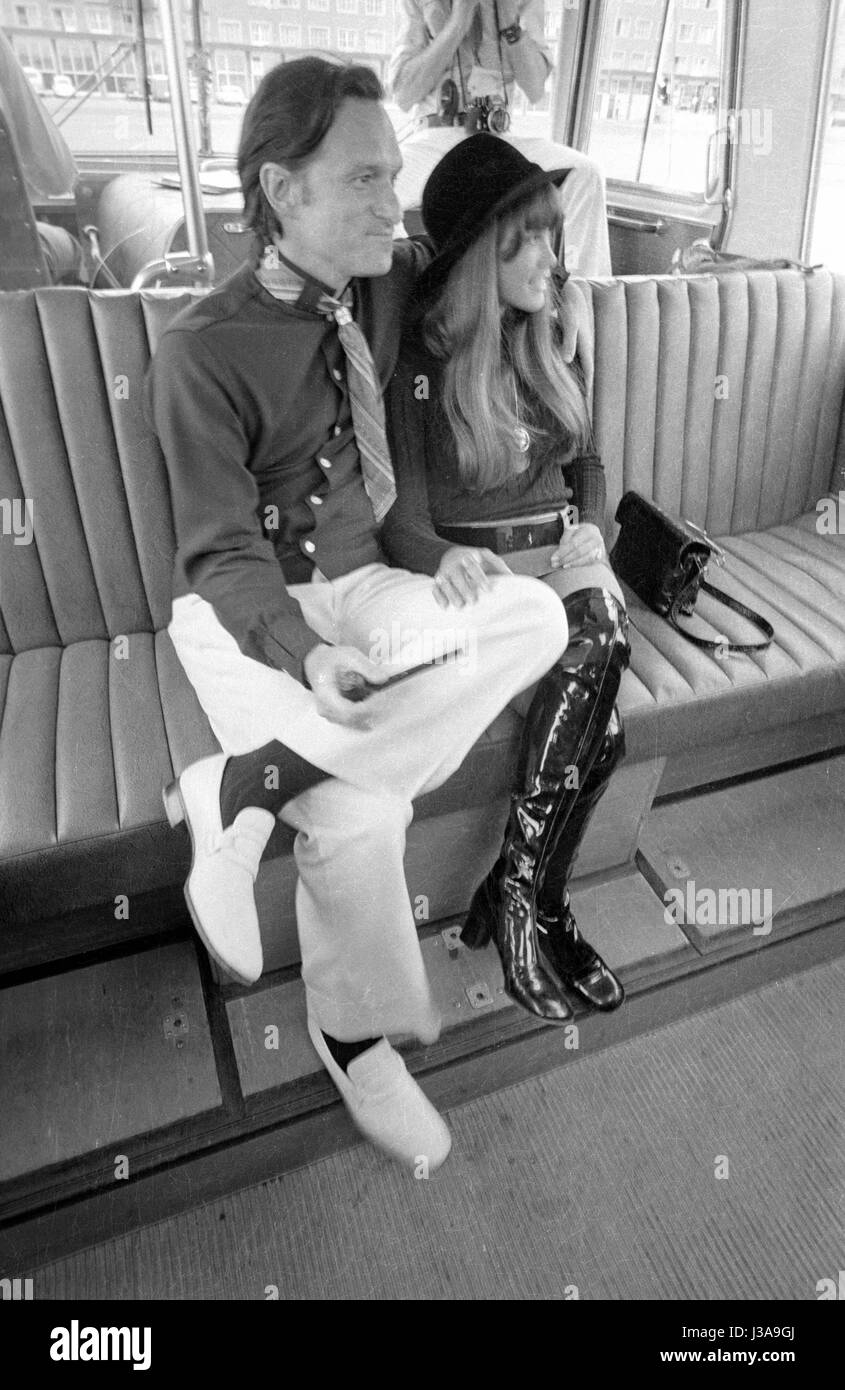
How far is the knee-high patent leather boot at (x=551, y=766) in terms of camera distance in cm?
132

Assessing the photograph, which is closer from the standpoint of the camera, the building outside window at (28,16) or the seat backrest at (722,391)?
the seat backrest at (722,391)

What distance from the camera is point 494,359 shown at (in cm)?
143

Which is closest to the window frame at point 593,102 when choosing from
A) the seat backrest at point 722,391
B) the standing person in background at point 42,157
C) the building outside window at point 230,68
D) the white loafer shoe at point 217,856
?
the seat backrest at point 722,391

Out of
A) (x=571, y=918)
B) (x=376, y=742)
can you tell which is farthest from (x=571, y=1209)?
(x=376, y=742)

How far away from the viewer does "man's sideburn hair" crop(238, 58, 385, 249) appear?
3.85 feet

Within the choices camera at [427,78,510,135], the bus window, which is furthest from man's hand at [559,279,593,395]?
camera at [427,78,510,135]

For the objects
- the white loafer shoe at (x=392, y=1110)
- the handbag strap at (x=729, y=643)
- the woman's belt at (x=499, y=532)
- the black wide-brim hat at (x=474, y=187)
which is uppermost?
the black wide-brim hat at (x=474, y=187)

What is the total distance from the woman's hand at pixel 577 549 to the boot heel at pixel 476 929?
68 cm

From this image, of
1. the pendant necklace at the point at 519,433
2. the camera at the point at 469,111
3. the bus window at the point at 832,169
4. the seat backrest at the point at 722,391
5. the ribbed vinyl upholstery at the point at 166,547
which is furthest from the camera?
the camera at the point at 469,111

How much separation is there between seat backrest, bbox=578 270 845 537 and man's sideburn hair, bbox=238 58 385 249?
80cm

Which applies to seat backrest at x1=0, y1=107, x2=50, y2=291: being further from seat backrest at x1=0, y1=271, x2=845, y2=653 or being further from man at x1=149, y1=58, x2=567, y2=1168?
man at x1=149, y1=58, x2=567, y2=1168

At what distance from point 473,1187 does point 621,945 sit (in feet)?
1.76

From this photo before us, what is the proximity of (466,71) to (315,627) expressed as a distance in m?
2.51

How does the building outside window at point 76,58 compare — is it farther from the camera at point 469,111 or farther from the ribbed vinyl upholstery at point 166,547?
the ribbed vinyl upholstery at point 166,547
